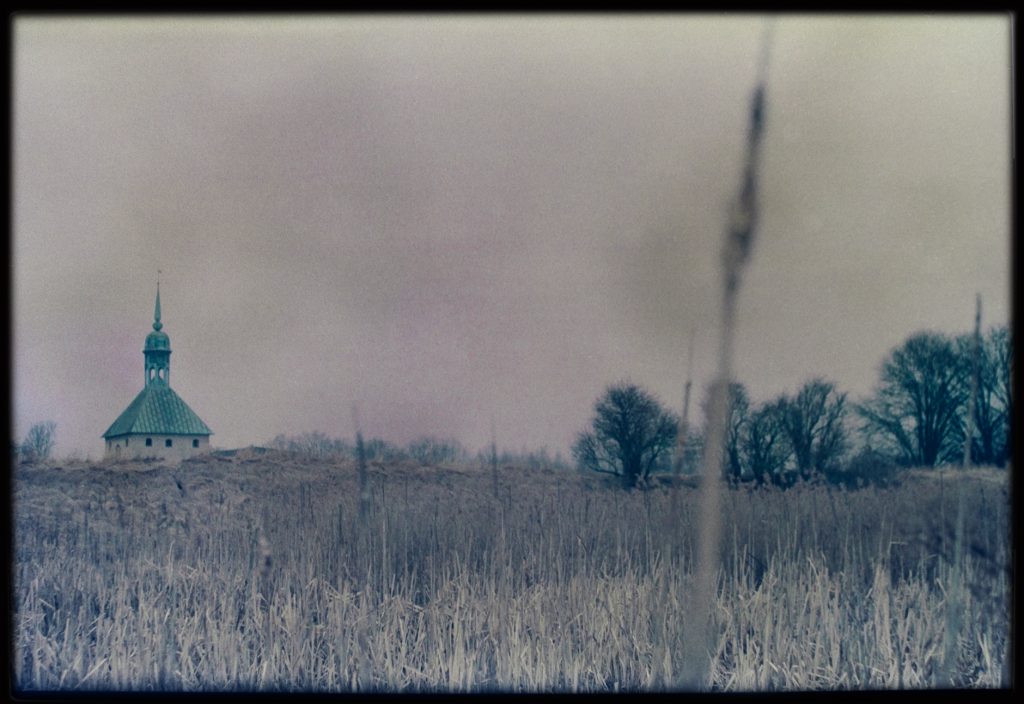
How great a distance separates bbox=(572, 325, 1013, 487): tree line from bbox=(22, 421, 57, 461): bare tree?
183 centimetres

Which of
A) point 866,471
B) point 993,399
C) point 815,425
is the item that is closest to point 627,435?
point 815,425

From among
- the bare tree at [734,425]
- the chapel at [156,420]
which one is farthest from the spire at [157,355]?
the bare tree at [734,425]

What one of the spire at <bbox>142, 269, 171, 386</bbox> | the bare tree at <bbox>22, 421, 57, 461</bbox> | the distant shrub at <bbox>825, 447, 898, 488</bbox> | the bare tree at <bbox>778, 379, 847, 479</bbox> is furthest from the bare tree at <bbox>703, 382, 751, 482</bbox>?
the bare tree at <bbox>22, 421, 57, 461</bbox>

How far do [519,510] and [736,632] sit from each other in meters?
0.86

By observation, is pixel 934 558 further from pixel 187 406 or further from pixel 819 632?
pixel 187 406

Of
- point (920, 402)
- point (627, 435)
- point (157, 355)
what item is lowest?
point (627, 435)

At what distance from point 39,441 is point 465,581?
1.55 m

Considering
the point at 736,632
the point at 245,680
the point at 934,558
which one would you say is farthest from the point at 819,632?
the point at 245,680

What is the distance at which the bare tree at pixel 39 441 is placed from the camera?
296 cm

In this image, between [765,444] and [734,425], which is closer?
[734,425]

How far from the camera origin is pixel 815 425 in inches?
123

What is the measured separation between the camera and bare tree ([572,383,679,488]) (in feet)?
10.1

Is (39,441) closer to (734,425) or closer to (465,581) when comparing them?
(465,581)

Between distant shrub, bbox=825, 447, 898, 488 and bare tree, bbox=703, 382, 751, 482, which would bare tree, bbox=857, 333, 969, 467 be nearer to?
distant shrub, bbox=825, 447, 898, 488
